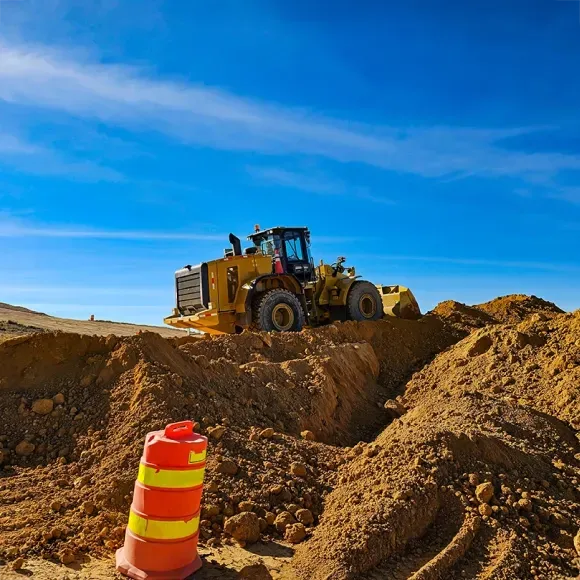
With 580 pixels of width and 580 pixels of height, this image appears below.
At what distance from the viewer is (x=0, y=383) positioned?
7.68 metres

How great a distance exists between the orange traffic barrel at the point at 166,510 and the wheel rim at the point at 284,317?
9699 mm

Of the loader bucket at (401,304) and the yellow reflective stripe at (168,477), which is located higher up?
the loader bucket at (401,304)

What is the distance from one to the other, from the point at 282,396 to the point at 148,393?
233cm

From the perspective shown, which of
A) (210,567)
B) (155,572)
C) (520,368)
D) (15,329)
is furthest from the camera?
(15,329)

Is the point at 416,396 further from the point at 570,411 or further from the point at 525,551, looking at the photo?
the point at 525,551

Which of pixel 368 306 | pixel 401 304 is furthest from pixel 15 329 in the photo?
pixel 401 304

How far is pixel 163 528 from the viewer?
4.30 metres

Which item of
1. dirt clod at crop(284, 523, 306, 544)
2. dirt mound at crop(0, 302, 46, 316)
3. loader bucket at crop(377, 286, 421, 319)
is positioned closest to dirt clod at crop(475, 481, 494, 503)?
dirt clod at crop(284, 523, 306, 544)

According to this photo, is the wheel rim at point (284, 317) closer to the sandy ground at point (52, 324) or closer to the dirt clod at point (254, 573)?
the dirt clod at point (254, 573)

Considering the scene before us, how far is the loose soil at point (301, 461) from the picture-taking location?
4773mm

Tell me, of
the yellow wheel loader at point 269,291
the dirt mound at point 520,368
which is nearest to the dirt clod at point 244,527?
the dirt mound at point 520,368

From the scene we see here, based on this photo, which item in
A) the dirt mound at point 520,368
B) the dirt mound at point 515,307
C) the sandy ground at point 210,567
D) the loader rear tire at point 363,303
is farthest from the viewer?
the dirt mound at point 515,307

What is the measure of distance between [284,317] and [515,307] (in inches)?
348

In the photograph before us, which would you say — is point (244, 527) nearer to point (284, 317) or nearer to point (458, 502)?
point (458, 502)
